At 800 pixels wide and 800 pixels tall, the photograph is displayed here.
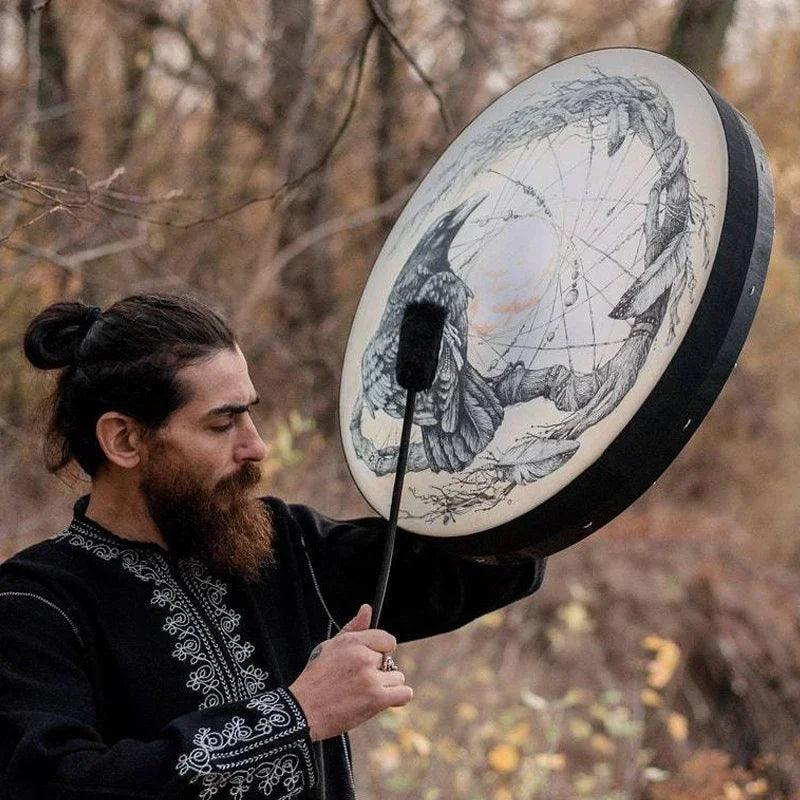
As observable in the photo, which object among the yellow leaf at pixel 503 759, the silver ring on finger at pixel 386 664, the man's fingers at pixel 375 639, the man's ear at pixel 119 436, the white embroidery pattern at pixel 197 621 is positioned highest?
the man's ear at pixel 119 436

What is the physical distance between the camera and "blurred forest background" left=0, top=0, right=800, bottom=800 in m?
5.60

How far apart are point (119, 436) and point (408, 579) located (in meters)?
0.57

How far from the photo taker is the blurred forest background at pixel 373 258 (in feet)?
18.4

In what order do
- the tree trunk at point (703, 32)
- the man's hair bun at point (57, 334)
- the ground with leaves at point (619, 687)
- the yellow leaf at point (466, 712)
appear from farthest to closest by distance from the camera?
the tree trunk at point (703, 32) → the yellow leaf at point (466, 712) → the ground with leaves at point (619, 687) → the man's hair bun at point (57, 334)

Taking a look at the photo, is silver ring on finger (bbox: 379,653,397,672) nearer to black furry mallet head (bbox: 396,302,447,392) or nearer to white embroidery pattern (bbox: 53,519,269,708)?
white embroidery pattern (bbox: 53,519,269,708)

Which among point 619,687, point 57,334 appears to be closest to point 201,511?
point 57,334

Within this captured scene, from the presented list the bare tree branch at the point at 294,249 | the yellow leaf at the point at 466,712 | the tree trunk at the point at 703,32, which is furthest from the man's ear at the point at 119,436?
the tree trunk at the point at 703,32

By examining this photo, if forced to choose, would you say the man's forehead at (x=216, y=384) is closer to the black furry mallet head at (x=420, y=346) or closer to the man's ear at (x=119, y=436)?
the man's ear at (x=119, y=436)

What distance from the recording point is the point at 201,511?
6.77 ft

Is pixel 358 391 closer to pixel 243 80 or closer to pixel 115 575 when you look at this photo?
pixel 115 575

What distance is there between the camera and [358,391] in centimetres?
235

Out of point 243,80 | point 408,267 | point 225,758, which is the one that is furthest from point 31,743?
point 243,80

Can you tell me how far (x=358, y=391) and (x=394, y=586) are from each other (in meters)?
0.36

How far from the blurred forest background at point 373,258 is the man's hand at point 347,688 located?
10.6 feet
